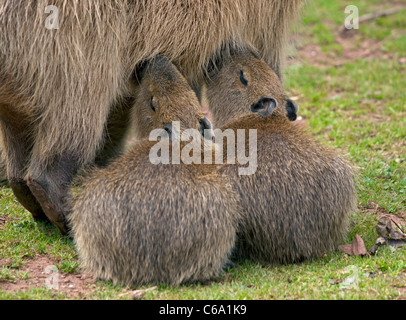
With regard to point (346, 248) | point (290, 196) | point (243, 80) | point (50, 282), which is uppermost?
point (243, 80)

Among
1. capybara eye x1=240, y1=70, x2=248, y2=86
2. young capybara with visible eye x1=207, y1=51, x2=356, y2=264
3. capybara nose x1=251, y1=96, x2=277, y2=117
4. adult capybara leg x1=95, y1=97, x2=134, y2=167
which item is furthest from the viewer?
adult capybara leg x1=95, y1=97, x2=134, y2=167

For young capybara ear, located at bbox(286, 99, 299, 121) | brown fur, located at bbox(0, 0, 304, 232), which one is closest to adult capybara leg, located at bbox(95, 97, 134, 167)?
brown fur, located at bbox(0, 0, 304, 232)

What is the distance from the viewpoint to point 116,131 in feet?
17.2

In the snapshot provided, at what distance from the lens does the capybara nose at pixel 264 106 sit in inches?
173

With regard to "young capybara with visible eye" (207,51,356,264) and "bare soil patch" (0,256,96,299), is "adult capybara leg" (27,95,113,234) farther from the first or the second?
"young capybara with visible eye" (207,51,356,264)

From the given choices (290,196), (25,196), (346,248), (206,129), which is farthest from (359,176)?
(25,196)

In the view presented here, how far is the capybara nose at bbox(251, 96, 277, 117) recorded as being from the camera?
438 cm

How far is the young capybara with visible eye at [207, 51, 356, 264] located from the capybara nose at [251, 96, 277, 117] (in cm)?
10

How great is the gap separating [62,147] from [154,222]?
0.94 m

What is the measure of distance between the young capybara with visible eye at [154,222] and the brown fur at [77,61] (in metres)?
0.37

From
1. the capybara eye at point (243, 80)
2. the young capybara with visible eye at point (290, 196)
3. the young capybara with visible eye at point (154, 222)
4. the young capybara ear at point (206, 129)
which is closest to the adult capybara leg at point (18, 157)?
the young capybara with visible eye at point (154, 222)

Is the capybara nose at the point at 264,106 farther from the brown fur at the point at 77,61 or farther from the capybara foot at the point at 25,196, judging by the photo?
the capybara foot at the point at 25,196

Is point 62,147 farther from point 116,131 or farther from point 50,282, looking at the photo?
point 116,131

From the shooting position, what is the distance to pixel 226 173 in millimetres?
3938
